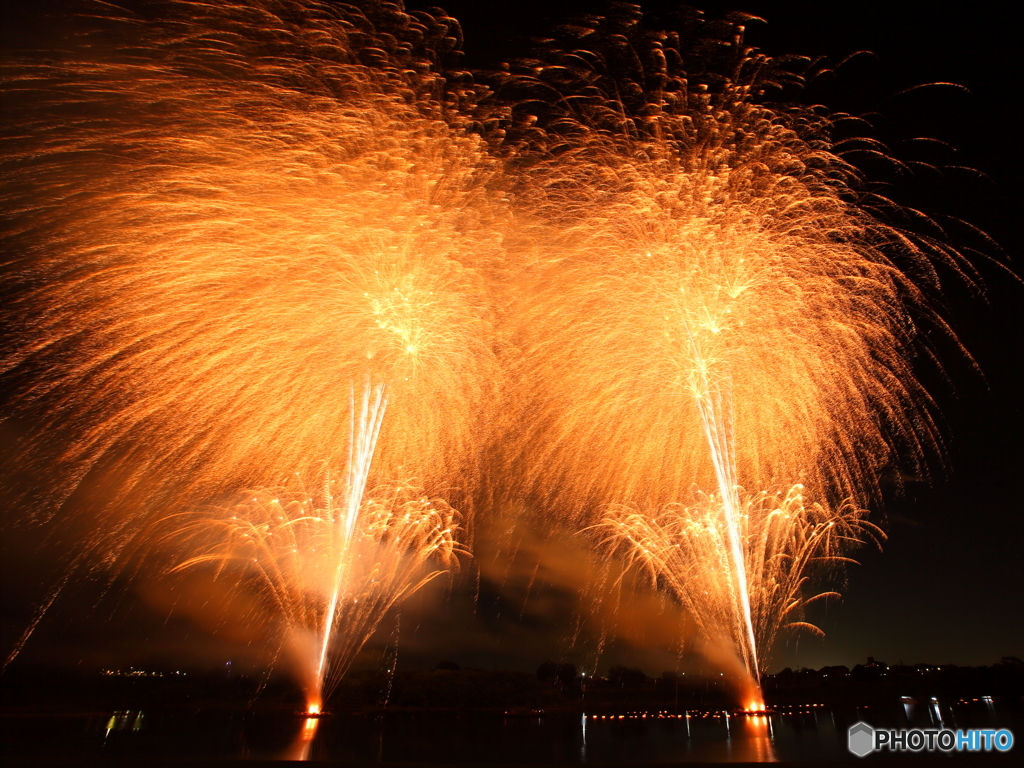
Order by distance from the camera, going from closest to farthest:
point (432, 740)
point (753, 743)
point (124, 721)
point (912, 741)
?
point (912, 741), point (753, 743), point (432, 740), point (124, 721)

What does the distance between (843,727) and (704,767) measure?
30.5 metres

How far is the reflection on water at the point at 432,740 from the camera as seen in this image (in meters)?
23.2

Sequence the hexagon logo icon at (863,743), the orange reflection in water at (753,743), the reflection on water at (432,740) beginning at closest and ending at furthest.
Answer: the hexagon logo icon at (863,743) → the orange reflection in water at (753,743) → the reflection on water at (432,740)

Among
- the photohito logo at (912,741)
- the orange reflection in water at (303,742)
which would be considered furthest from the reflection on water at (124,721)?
the photohito logo at (912,741)

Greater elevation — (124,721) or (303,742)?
(124,721)

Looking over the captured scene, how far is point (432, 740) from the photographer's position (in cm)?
3328

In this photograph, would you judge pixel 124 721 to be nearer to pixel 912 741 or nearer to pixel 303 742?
pixel 303 742

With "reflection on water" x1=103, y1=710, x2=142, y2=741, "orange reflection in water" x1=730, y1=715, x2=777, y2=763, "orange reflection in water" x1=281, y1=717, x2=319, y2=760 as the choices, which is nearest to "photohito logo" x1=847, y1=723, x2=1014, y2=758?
"orange reflection in water" x1=730, y1=715, x2=777, y2=763

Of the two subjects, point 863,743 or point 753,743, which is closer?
point 863,743

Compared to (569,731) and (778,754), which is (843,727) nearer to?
(569,731)

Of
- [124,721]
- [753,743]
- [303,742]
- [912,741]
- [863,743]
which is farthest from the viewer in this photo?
[124,721]

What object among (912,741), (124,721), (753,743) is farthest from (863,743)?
(124,721)

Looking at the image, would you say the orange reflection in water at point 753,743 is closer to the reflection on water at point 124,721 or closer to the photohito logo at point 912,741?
the photohito logo at point 912,741

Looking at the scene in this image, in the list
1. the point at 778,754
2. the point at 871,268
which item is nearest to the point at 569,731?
the point at 778,754
